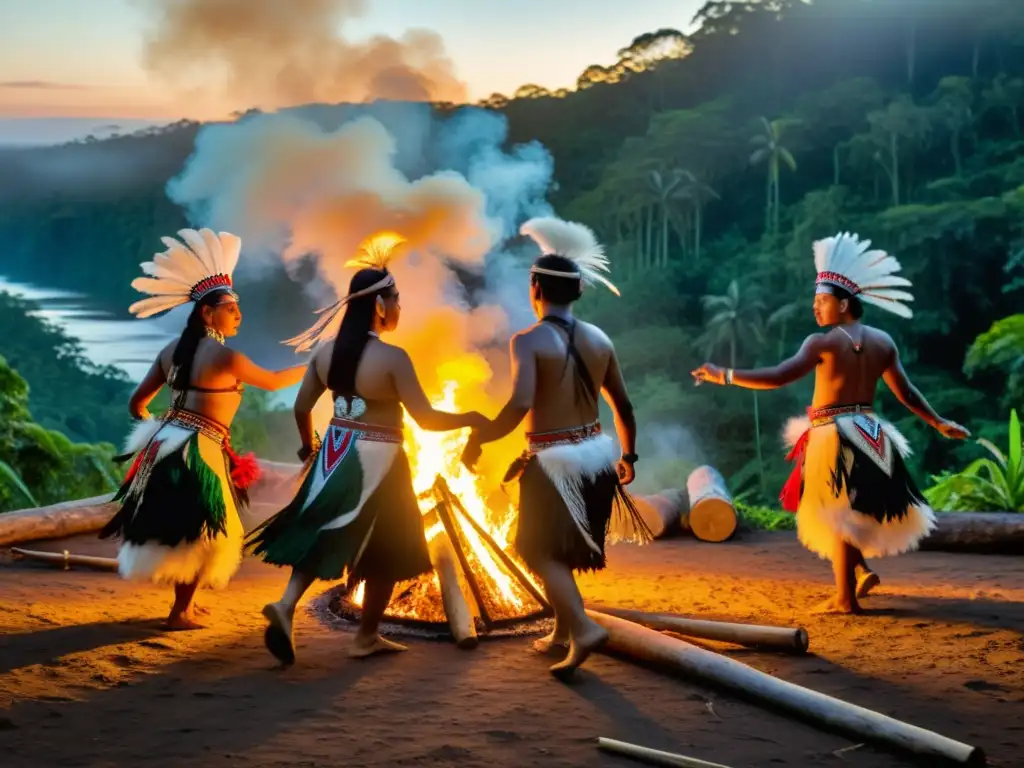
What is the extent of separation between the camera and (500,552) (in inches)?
218

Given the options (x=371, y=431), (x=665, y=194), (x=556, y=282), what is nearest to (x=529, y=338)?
(x=556, y=282)

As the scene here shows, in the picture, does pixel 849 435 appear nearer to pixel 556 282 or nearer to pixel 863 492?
pixel 863 492

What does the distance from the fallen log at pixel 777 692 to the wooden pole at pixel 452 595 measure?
576 mm

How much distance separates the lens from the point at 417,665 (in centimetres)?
461

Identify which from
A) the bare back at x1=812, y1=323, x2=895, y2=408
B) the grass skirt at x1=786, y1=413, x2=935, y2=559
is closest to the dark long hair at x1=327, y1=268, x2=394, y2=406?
the bare back at x1=812, y1=323, x2=895, y2=408

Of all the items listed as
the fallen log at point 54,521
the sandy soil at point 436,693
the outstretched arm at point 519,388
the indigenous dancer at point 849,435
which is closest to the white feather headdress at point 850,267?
the indigenous dancer at point 849,435

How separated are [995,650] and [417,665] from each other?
2.57m

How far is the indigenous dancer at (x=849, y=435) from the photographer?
5441 mm

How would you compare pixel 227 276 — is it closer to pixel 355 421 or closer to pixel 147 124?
pixel 355 421

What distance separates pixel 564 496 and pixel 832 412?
5.90 feet

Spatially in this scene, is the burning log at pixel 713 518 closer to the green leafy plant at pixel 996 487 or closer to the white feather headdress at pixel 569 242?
the green leafy plant at pixel 996 487

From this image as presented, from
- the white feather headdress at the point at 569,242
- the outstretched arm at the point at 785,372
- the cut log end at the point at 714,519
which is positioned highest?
the white feather headdress at the point at 569,242

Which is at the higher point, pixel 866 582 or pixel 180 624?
pixel 866 582

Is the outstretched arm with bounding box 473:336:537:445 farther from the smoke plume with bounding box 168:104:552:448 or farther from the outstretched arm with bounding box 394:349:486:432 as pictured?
the smoke plume with bounding box 168:104:552:448
